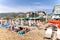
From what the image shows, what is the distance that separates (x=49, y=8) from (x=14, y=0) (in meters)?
0.62

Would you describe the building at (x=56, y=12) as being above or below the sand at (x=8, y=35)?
above

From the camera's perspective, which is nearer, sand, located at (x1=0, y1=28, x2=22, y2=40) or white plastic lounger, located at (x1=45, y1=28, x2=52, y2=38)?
sand, located at (x1=0, y1=28, x2=22, y2=40)

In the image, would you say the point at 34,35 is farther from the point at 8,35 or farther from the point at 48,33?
the point at 8,35

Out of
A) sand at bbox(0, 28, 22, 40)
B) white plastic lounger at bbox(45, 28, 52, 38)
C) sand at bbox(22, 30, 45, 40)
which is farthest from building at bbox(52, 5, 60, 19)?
sand at bbox(0, 28, 22, 40)

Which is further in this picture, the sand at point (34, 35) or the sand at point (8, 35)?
the sand at point (34, 35)

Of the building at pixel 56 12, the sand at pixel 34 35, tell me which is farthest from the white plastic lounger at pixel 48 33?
the building at pixel 56 12

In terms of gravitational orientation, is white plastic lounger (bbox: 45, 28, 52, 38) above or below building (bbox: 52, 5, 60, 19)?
below

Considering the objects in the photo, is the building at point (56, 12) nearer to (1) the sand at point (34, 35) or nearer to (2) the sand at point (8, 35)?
(1) the sand at point (34, 35)

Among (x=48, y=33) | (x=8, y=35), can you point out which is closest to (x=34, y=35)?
(x=48, y=33)

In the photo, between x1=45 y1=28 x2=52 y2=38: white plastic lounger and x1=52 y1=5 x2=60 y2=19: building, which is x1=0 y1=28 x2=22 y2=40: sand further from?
x1=52 y1=5 x2=60 y2=19: building

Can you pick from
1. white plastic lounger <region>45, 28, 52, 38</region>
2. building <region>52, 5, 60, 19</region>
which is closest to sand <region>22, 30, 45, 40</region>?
white plastic lounger <region>45, 28, 52, 38</region>

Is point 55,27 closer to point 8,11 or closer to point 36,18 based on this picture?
point 36,18

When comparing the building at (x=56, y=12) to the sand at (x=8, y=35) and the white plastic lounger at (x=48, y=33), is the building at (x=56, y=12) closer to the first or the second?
the white plastic lounger at (x=48, y=33)

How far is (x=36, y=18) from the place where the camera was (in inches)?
109
